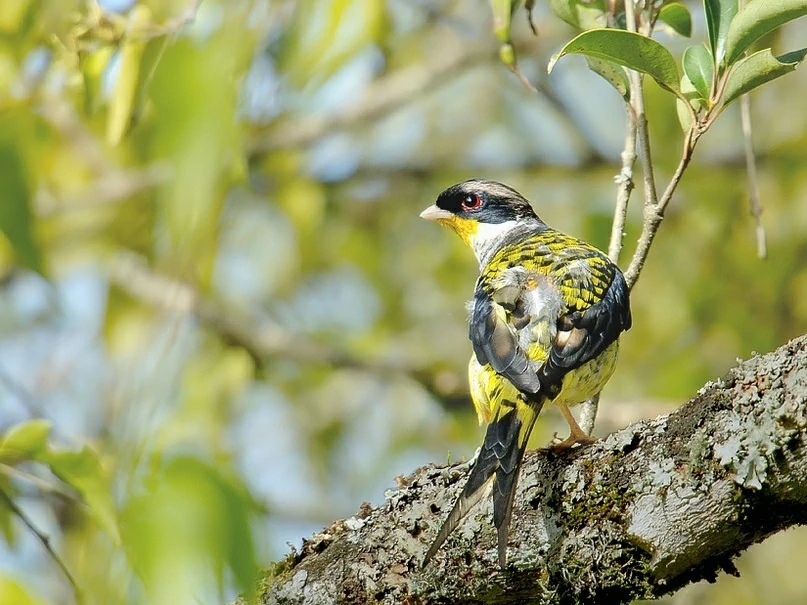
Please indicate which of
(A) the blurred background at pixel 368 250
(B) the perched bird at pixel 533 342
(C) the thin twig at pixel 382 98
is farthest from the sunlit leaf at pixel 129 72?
(C) the thin twig at pixel 382 98

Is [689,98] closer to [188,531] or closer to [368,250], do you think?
[188,531]

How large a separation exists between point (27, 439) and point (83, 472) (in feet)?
0.56

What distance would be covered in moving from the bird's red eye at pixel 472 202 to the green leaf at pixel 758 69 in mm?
Result: 2946

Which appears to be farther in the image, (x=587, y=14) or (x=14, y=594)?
(x=587, y=14)

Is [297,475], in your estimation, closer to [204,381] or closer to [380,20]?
[204,381]

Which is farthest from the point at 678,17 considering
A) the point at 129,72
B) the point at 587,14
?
the point at 129,72

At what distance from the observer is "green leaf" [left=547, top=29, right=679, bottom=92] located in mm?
2338

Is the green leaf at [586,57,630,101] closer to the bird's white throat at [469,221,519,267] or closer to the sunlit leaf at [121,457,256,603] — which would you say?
the sunlit leaf at [121,457,256,603]

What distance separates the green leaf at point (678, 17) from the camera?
129 inches

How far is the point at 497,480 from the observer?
2551 millimetres

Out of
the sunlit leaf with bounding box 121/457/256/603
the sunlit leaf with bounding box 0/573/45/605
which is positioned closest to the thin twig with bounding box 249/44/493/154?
the sunlit leaf with bounding box 0/573/45/605

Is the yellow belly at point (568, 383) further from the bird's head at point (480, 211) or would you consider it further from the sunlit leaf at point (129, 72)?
the bird's head at point (480, 211)

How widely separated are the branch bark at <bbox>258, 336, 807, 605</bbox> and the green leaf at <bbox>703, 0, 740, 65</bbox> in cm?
84

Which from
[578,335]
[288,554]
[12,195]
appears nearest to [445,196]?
[578,335]
